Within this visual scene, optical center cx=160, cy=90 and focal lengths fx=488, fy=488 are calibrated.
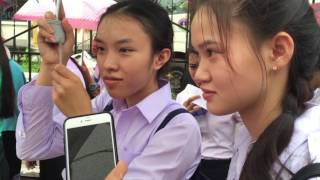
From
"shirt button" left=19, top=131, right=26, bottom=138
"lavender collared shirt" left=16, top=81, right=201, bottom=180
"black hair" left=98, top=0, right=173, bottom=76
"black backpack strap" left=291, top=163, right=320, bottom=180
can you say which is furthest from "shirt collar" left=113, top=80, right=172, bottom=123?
"black backpack strap" left=291, top=163, right=320, bottom=180

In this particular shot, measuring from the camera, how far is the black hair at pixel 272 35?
1104 millimetres

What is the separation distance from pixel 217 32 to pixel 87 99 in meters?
0.62

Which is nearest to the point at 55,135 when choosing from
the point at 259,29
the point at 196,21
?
the point at 196,21

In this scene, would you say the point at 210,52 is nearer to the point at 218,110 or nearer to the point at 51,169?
the point at 218,110

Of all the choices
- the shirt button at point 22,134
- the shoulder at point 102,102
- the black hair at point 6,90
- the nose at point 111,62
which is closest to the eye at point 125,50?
the nose at point 111,62

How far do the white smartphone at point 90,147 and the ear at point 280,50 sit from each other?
0.51m

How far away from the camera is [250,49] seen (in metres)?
1.13

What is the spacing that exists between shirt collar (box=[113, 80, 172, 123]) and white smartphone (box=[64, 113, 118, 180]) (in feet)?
1.12

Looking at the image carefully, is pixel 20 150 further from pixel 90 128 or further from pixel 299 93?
pixel 299 93

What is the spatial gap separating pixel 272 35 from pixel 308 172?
1.10 ft

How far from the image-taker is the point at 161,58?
6.13ft

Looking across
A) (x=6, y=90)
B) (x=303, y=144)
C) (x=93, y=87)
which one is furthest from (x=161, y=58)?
(x=93, y=87)

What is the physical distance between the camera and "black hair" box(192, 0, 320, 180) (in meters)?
1.10

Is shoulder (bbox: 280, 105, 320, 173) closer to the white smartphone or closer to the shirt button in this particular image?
the white smartphone
